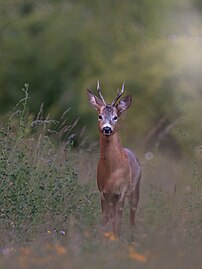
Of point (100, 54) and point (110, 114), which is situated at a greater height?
point (100, 54)

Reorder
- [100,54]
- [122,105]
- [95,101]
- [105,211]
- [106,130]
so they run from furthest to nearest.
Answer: [100,54], [95,101], [122,105], [106,130], [105,211]

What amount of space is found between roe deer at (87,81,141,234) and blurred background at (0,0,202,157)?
1211 cm

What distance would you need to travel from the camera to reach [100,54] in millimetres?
30031

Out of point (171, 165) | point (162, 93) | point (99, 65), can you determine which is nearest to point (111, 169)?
point (171, 165)

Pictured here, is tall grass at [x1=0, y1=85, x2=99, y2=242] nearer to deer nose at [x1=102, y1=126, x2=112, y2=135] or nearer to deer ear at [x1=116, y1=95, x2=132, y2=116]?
deer nose at [x1=102, y1=126, x2=112, y2=135]

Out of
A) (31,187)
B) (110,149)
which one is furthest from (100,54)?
(31,187)

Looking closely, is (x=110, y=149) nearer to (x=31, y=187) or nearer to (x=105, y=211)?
(x=105, y=211)

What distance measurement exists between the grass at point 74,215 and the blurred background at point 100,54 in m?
12.0

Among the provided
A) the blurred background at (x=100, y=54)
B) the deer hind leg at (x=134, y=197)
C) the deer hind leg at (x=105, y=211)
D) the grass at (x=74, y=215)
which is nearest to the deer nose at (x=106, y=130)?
the grass at (x=74, y=215)

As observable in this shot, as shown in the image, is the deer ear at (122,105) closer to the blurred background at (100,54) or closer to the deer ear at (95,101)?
the deer ear at (95,101)

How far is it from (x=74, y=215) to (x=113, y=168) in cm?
120

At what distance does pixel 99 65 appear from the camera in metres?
29.3

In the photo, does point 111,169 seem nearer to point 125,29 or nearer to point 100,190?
point 100,190

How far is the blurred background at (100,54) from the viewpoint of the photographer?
25.3 meters
